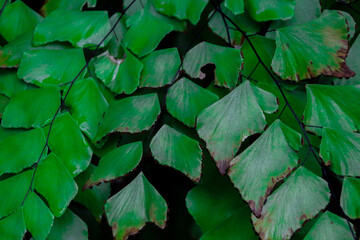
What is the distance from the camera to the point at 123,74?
0.54 m

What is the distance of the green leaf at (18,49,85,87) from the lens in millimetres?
549

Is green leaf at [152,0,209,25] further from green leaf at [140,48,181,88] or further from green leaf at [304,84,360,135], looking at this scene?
green leaf at [304,84,360,135]

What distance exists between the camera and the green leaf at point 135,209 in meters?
0.47

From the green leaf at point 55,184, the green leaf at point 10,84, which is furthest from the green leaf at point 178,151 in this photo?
the green leaf at point 10,84

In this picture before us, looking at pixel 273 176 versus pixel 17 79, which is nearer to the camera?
pixel 273 176

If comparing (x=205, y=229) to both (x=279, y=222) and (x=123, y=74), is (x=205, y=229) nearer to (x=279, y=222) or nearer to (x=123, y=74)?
(x=279, y=222)

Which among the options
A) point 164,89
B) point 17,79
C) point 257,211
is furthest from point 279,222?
point 17,79

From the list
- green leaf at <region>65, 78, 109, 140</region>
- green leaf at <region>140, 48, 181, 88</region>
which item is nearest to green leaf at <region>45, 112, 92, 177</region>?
green leaf at <region>65, 78, 109, 140</region>

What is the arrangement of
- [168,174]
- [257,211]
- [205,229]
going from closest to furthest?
[257,211] → [205,229] → [168,174]

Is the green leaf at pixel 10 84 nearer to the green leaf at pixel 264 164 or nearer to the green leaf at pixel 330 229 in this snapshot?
the green leaf at pixel 264 164

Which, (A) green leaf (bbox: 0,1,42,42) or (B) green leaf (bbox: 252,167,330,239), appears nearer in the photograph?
(B) green leaf (bbox: 252,167,330,239)

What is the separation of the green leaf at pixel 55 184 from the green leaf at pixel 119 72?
0.43 feet

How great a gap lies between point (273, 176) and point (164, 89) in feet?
0.70

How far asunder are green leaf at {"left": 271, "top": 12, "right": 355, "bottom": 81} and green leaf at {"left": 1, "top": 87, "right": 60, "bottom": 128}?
0.32 meters
